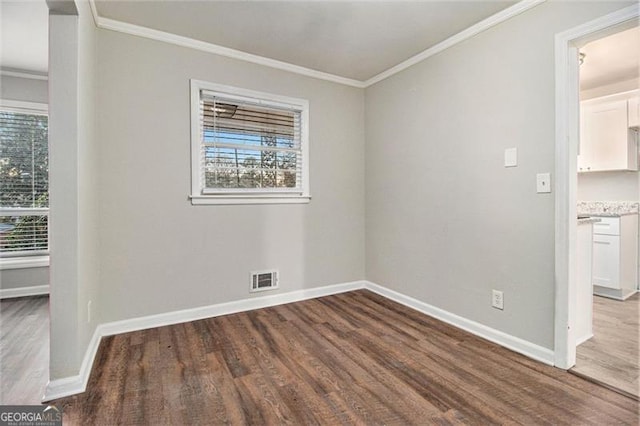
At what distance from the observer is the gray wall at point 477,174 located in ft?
6.89

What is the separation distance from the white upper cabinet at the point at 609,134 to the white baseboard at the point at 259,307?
3.02 metres

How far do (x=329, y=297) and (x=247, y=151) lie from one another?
1766mm

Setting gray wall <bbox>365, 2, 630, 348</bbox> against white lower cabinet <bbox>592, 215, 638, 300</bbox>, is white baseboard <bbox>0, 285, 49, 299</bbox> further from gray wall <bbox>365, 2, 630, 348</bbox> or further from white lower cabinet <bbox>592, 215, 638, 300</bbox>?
white lower cabinet <bbox>592, 215, 638, 300</bbox>

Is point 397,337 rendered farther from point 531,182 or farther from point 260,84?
point 260,84

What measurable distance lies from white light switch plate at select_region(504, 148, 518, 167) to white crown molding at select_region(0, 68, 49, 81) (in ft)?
14.9

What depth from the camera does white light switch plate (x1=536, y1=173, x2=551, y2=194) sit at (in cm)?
206

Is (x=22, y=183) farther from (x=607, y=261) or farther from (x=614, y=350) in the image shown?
(x=607, y=261)

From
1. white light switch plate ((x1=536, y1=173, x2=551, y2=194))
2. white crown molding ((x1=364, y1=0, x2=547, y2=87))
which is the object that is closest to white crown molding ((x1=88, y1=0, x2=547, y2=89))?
white crown molding ((x1=364, y1=0, x2=547, y2=87))

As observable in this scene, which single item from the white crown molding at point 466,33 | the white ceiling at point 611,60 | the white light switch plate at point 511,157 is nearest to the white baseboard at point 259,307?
the white light switch plate at point 511,157

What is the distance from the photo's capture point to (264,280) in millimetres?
3158

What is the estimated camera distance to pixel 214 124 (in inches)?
115

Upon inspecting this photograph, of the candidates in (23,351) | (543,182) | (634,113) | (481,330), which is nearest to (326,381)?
(481,330)

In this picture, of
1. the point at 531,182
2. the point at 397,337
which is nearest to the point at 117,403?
the point at 397,337

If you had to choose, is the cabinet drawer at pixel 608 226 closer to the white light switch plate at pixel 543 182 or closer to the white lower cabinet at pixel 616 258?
the white lower cabinet at pixel 616 258
